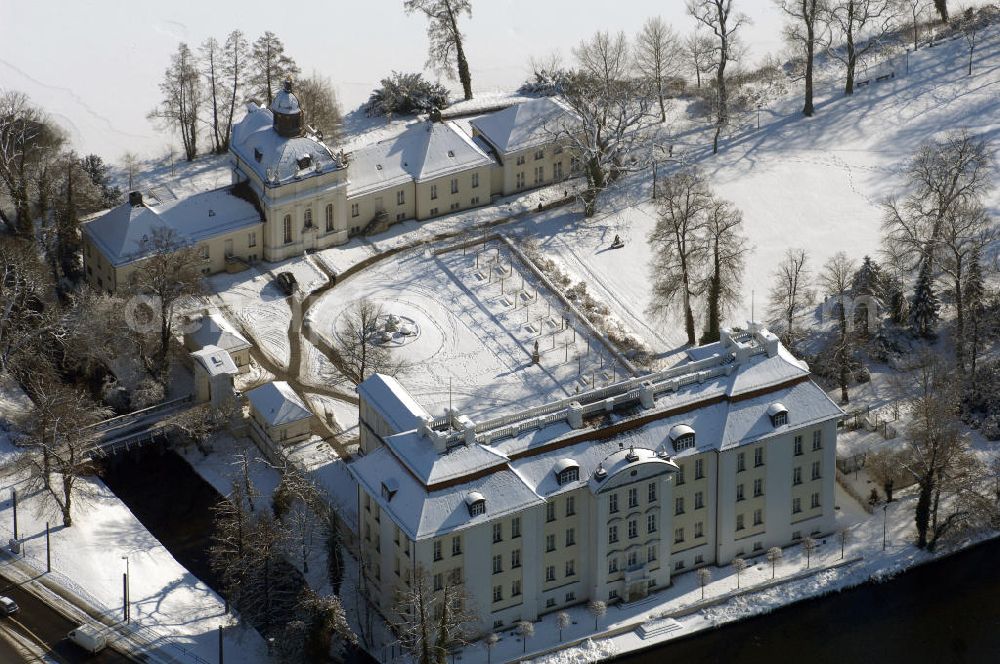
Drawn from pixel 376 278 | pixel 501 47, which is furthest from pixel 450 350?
pixel 501 47

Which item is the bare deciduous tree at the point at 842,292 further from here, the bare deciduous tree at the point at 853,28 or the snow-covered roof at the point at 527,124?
the bare deciduous tree at the point at 853,28

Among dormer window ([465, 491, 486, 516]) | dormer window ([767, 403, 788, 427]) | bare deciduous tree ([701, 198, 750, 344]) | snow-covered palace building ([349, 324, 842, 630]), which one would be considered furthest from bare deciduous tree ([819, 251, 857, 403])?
dormer window ([465, 491, 486, 516])

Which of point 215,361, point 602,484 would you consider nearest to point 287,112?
point 215,361

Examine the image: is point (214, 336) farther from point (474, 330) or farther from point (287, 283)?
point (474, 330)

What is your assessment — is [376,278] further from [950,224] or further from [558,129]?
[950,224]

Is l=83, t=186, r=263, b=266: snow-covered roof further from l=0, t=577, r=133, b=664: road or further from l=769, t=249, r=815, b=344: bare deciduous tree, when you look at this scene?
l=769, t=249, r=815, b=344: bare deciduous tree

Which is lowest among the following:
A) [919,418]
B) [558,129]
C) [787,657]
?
[787,657]
